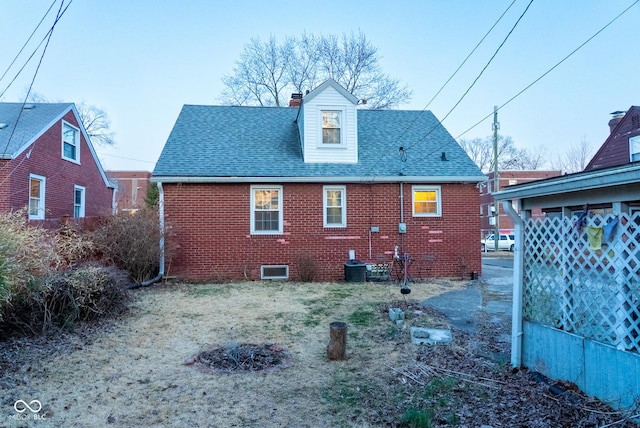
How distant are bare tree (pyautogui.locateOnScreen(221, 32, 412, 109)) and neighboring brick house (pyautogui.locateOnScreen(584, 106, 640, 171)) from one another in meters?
11.5

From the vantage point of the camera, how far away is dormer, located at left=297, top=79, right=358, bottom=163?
12.0 m

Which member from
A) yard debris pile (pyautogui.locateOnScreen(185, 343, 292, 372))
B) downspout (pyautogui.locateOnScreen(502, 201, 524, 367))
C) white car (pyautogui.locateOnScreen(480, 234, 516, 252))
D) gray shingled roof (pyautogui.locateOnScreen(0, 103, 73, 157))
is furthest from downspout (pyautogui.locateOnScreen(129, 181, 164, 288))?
white car (pyautogui.locateOnScreen(480, 234, 516, 252))

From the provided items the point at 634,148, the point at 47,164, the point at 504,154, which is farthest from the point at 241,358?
the point at 504,154

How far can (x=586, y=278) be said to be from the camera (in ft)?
12.6

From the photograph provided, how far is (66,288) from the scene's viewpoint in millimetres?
5844

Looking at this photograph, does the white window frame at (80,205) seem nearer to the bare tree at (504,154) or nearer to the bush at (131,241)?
the bush at (131,241)

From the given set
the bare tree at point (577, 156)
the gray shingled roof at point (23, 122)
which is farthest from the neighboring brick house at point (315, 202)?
the bare tree at point (577, 156)

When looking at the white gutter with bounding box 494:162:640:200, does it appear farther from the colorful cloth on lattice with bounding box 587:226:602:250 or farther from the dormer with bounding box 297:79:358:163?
the dormer with bounding box 297:79:358:163

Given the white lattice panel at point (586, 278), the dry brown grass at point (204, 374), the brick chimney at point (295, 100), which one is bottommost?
the dry brown grass at point (204, 374)

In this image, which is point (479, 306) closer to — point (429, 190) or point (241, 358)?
point (429, 190)

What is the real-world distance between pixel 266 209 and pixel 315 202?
1465 mm

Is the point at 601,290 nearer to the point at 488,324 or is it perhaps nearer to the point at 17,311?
the point at 488,324

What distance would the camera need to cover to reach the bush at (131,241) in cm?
959

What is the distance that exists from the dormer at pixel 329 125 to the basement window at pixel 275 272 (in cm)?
337
